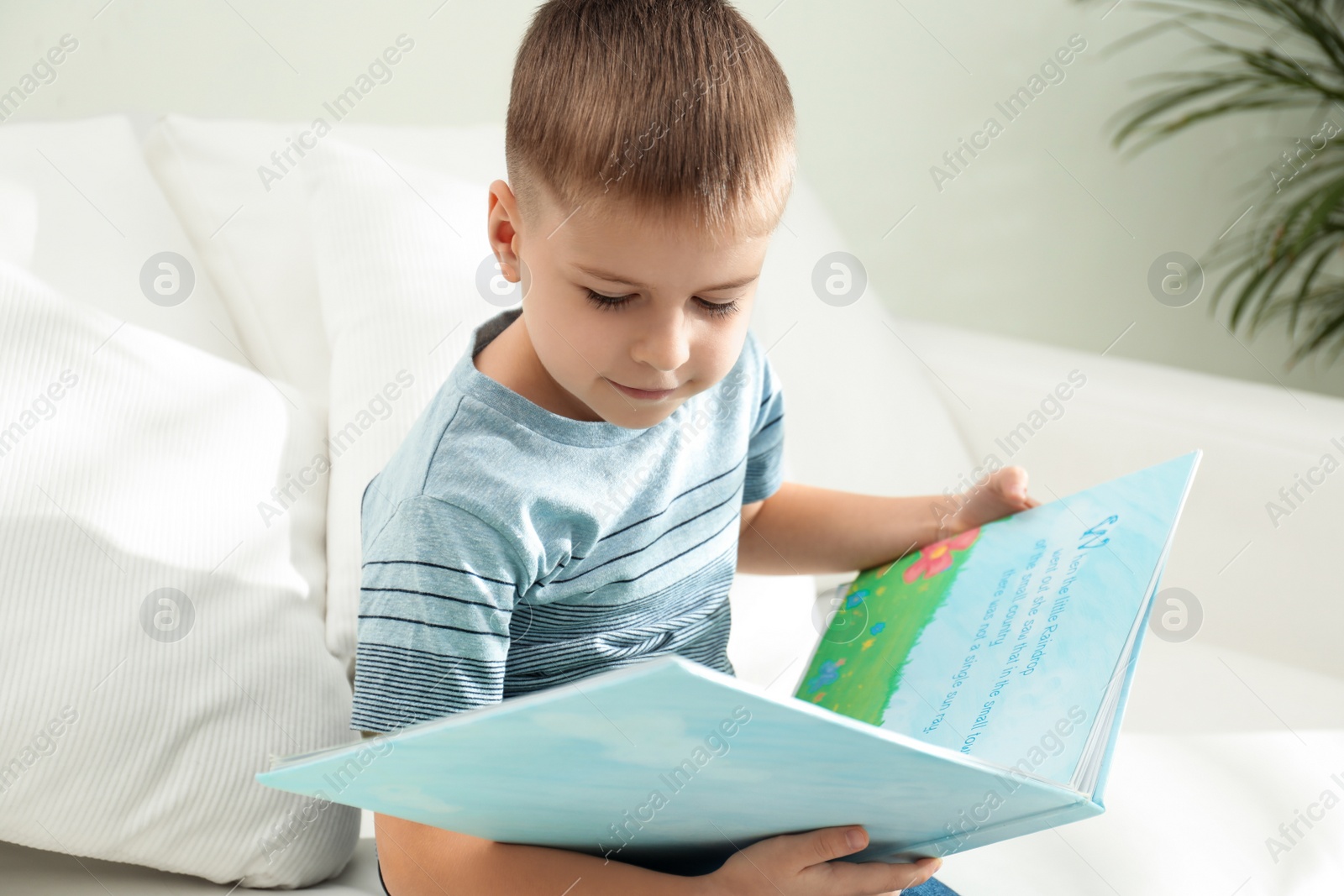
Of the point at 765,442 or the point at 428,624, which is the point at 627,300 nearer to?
the point at 428,624

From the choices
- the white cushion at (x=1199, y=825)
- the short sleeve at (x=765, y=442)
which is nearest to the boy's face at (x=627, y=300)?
the short sleeve at (x=765, y=442)

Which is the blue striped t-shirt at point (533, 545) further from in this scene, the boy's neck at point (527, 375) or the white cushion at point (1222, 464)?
the white cushion at point (1222, 464)

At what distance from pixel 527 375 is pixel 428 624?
15cm

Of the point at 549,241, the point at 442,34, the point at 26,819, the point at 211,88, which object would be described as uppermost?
the point at 442,34

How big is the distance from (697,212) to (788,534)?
1.28ft

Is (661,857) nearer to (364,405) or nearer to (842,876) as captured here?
(842,876)

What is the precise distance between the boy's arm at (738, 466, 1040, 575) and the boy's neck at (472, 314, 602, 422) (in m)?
0.26

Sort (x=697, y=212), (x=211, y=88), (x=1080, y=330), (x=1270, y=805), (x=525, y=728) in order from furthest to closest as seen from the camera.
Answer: (x=1080, y=330) → (x=211, y=88) → (x=1270, y=805) → (x=697, y=212) → (x=525, y=728)

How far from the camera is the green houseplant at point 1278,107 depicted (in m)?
1.59

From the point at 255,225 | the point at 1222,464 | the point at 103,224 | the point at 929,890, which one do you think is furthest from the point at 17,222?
the point at 1222,464

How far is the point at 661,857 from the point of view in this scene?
0.60 m

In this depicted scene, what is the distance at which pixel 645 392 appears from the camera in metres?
0.56

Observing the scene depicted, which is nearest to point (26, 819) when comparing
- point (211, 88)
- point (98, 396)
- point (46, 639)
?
point (46, 639)

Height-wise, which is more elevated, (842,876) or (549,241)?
(549,241)
